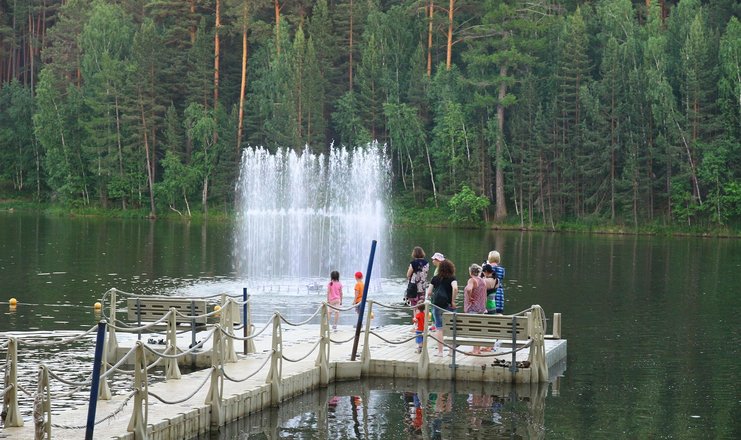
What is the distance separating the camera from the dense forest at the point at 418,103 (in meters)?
75.1

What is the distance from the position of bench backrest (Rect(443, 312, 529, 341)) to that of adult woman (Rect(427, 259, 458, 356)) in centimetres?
99

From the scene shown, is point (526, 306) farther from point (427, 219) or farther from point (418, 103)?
point (418, 103)

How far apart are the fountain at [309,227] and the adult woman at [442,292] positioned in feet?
50.6

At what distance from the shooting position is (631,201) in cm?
7519

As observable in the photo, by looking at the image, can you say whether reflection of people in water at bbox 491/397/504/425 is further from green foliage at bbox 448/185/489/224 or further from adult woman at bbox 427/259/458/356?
green foliage at bbox 448/185/489/224

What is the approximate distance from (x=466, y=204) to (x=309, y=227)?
23872 mm

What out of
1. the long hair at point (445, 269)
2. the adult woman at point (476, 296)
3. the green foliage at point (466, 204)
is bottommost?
the adult woman at point (476, 296)

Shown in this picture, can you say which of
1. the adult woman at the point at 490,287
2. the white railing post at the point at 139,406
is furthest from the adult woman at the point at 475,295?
the white railing post at the point at 139,406

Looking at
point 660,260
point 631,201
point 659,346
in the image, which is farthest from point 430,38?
point 659,346

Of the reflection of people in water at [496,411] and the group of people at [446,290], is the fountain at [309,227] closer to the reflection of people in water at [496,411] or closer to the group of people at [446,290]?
the group of people at [446,290]

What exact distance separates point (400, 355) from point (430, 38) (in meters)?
68.7

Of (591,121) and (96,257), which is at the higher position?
(591,121)

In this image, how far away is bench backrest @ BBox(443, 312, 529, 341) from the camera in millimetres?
19609

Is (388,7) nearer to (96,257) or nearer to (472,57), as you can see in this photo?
(472,57)
